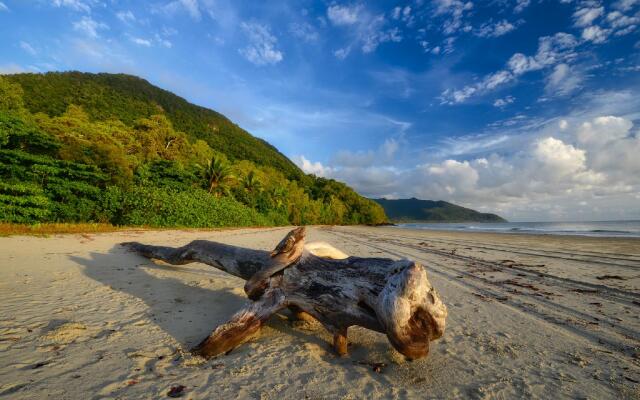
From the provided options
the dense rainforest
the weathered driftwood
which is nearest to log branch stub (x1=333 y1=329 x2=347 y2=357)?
the weathered driftwood

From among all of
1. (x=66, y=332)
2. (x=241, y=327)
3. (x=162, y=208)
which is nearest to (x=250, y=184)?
(x=162, y=208)

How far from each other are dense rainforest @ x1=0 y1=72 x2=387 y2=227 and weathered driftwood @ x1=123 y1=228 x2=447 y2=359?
51.7ft

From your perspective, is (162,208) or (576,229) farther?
(576,229)

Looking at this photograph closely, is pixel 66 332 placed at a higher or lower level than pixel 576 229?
lower

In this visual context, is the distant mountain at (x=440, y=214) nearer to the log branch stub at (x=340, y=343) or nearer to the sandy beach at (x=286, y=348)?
the sandy beach at (x=286, y=348)

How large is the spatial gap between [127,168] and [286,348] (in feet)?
75.9

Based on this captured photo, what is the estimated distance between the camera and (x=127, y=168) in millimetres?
21078

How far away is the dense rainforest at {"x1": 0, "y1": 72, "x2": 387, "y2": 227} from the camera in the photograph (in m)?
14.7

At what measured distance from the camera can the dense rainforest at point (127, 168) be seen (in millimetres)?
14681

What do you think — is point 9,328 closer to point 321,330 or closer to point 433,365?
point 321,330

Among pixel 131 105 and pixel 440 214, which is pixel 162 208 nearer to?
pixel 131 105

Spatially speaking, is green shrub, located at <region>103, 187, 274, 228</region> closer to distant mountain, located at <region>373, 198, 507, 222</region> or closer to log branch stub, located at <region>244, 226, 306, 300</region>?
log branch stub, located at <region>244, 226, 306, 300</region>

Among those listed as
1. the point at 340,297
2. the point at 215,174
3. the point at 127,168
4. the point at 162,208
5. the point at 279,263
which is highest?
the point at 215,174

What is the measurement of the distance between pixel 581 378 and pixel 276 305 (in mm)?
2841
